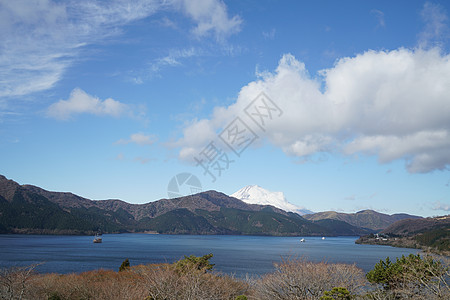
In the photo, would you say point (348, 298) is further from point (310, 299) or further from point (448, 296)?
point (448, 296)

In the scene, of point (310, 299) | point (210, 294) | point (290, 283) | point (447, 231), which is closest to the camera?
point (310, 299)

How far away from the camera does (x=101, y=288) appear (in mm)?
26750

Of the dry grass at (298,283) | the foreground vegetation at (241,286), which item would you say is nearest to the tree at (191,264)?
the foreground vegetation at (241,286)

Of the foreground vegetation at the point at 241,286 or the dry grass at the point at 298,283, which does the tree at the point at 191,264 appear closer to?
the foreground vegetation at the point at 241,286

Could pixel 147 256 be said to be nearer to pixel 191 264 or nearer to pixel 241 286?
pixel 191 264

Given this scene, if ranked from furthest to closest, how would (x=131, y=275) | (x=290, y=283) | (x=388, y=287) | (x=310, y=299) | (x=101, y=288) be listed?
(x=131, y=275)
(x=388, y=287)
(x=101, y=288)
(x=290, y=283)
(x=310, y=299)

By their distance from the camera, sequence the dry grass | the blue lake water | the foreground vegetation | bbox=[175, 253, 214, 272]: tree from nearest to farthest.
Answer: the foreground vegetation
the dry grass
bbox=[175, 253, 214, 272]: tree
the blue lake water

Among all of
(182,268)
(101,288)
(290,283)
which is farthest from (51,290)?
(290,283)

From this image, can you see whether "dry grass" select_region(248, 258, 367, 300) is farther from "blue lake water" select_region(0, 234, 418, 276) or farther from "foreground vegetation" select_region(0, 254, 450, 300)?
"blue lake water" select_region(0, 234, 418, 276)

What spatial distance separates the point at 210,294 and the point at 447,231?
149 m

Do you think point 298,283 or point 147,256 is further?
point 147,256

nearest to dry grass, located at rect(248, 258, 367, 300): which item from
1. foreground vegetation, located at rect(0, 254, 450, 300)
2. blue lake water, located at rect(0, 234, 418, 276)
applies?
foreground vegetation, located at rect(0, 254, 450, 300)

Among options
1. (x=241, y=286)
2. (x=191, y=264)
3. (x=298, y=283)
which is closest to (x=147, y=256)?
(x=191, y=264)

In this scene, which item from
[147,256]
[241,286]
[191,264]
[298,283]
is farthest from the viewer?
[147,256]
